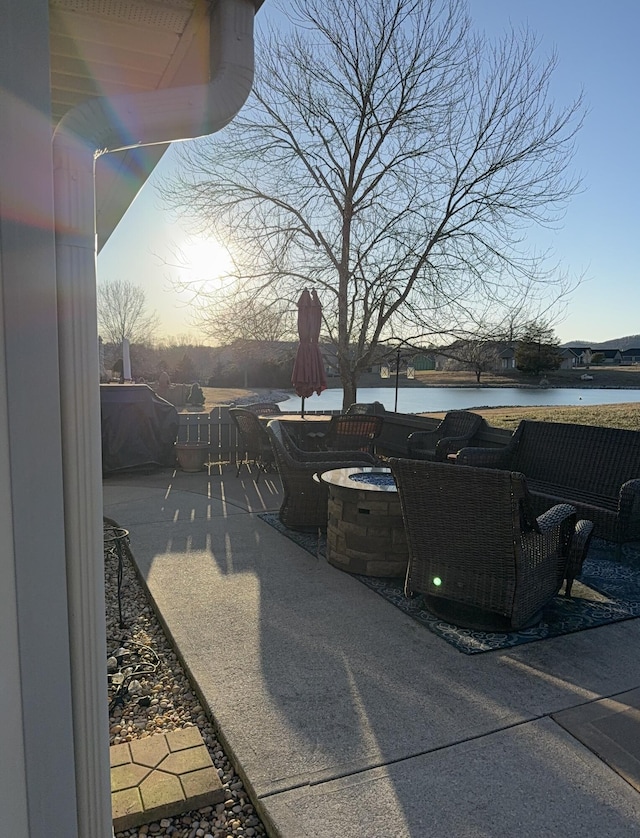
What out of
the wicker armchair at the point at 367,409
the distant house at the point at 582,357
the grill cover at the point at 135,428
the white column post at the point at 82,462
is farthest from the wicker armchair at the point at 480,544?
the distant house at the point at 582,357

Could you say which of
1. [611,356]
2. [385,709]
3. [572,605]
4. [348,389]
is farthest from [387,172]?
[611,356]

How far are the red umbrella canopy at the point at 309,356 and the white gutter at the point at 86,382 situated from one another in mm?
5851

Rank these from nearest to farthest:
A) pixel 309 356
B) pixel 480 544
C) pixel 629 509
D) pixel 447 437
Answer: pixel 480 544, pixel 629 509, pixel 447 437, pixel 309 356

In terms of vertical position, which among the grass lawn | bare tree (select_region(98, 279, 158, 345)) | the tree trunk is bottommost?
the grass lawn

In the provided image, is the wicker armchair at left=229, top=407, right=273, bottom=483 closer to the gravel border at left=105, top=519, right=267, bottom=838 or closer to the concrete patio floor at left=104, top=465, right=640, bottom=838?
the concrete patio floor at left=104, top=465, right=640, bottom=838

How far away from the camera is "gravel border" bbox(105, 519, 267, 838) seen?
177cm

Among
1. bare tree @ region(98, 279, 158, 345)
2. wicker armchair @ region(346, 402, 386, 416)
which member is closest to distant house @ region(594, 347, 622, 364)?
wicker armchair @ region(346, 402, 386, 416)

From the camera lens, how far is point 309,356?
7441mm

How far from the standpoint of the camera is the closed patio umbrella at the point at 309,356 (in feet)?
23.9

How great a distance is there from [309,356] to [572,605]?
4840 mm

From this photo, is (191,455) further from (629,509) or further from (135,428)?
(629,509)

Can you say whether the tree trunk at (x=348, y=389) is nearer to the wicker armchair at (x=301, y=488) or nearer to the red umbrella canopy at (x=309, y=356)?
the red umbrella canopy at (x=309, y=356)

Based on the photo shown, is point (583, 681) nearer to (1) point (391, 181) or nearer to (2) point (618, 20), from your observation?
(2) point (618, 20)

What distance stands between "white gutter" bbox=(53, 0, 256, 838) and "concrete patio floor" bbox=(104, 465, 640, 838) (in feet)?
2.42
